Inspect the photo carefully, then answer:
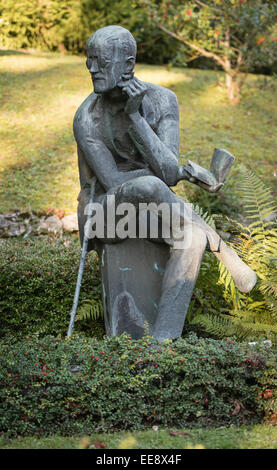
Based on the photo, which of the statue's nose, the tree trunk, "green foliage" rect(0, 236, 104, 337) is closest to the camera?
the statue's nose

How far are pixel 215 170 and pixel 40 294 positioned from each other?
207cm

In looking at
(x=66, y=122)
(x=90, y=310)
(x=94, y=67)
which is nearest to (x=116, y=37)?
(x=94, y=67)

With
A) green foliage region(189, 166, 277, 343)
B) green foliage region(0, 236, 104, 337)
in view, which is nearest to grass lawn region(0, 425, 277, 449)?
green foliage region(189, 166, 277, 343)

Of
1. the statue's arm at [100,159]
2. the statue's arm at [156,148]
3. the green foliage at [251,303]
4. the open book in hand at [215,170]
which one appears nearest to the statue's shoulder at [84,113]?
the statue's arm at [100,159]

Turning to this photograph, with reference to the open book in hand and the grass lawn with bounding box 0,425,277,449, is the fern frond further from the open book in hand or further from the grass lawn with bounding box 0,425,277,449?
the grass lawn with bounding box 0,425,277,449

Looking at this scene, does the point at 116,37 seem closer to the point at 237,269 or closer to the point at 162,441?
the point at 237,269

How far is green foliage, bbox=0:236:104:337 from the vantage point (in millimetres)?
5789

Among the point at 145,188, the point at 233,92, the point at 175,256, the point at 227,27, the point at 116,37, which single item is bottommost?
the point at 233,92

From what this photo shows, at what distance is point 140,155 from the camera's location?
4.96 meters

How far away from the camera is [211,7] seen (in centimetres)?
1134

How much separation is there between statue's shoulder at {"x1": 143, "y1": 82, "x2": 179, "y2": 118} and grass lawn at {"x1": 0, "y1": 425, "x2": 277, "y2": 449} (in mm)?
2350
